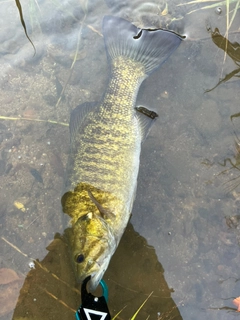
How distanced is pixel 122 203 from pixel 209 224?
0.94 meters

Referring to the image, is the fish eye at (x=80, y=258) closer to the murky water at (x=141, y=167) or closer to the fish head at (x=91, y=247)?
the fish head at (x=91, y=247)

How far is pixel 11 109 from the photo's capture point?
3.88 metres

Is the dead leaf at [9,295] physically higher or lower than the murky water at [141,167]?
lower

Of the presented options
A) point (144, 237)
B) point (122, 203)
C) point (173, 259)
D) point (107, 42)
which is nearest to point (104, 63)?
point (107, 42)

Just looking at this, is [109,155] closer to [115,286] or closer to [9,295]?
[115,286]

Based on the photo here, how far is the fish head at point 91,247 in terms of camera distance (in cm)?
266

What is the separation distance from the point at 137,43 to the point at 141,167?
4.18 feet

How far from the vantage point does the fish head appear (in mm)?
2658

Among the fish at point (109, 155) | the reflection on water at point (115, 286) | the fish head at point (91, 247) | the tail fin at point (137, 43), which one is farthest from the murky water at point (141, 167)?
the fish head at point (91, 247)

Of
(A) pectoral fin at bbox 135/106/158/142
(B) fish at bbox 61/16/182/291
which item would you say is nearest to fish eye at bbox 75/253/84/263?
(B) fish at bbox 61/16/182/291

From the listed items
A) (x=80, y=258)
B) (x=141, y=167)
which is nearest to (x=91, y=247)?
(x=80, y=258)

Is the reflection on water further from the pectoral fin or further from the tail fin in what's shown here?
the tail fin

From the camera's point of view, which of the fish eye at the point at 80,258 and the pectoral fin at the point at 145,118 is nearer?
the fish eye at the point at 80,258

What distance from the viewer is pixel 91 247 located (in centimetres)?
270
